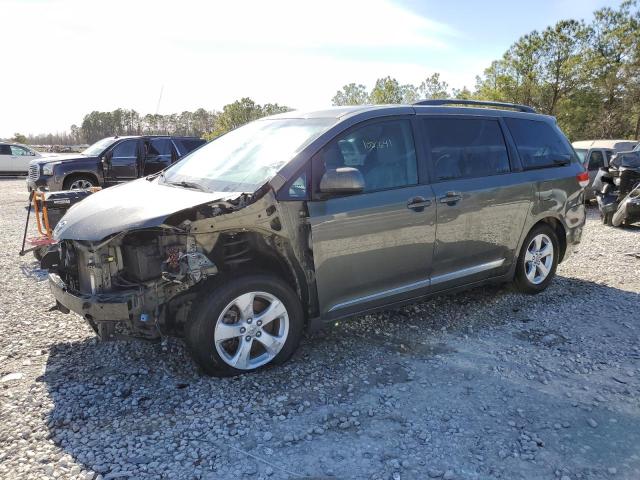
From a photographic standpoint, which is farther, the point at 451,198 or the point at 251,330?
the point at 451,198

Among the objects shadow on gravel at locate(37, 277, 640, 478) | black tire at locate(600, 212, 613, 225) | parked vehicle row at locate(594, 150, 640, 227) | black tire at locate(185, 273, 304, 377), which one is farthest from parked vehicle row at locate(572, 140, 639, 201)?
black tire at locate(185, 273, 304, 377)

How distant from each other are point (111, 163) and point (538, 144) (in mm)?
10455

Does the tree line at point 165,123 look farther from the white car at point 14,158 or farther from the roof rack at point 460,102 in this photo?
the roof rack at point 460,102

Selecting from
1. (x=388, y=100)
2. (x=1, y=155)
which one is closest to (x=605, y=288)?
(x=1, y=155)

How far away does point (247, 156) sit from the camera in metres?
4.02

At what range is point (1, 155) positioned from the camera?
22.8m

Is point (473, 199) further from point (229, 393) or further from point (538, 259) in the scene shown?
point (229, 393)

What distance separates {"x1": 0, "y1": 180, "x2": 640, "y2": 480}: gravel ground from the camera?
2.65 meters

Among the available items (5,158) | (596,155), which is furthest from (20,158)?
(596,155)

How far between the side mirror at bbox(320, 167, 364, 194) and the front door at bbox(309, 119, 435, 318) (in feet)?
0.37

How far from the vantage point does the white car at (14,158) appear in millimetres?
22828

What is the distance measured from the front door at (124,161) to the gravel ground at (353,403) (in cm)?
835

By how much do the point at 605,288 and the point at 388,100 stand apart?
97.0ft

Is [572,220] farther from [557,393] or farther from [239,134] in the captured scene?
[239,134]
